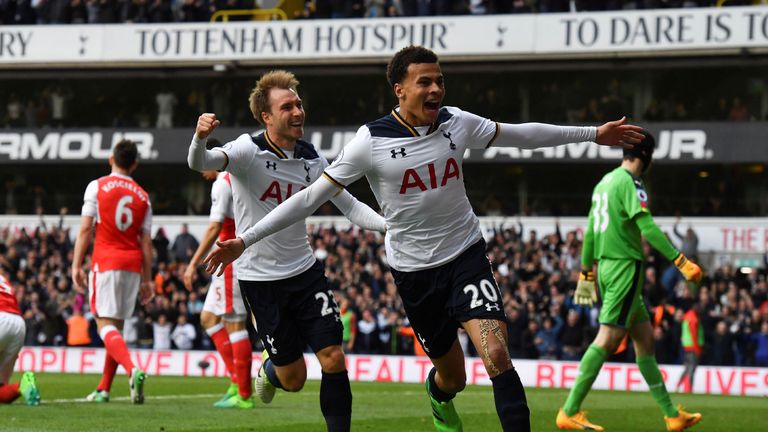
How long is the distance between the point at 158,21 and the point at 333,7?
489 cm

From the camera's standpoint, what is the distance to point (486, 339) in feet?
23.6

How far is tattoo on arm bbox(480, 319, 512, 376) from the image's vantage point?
7098mm

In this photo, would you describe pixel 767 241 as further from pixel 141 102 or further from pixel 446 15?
pixel 141 102

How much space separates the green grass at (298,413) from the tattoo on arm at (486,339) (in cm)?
318

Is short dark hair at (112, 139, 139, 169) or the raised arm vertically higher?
short dark hair at (112, 139, 139, 169)

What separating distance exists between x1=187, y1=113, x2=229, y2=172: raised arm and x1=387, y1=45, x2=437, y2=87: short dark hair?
43.2 inches

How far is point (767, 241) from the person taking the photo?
30234 millimetres

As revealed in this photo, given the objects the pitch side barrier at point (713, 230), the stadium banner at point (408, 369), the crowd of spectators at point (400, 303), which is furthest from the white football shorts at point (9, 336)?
the pitch side barrier at point (713, 230)

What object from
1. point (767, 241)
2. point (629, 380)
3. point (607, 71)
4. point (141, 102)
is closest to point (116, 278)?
point (629, 380)

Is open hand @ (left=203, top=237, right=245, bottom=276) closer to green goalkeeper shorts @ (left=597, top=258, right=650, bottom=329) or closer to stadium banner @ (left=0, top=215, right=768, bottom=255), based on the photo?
green goalkeeper shorts @ (left=597, top=258, right=650, bottom=329)

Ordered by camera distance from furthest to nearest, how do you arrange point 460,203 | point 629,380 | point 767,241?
point 767,241 < point 629,380 < point 460,203

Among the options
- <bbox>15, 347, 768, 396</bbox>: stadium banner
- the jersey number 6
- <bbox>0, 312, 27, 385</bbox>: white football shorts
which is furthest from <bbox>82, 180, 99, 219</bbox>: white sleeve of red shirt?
<bbox>15, 347, 768, 396</bbox>: stadium banner

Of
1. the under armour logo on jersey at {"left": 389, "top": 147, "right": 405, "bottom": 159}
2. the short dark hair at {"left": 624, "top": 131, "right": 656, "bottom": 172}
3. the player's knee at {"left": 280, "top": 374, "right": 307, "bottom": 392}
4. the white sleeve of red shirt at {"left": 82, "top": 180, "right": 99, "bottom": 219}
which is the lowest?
the player's knee at {"left": 280, "top": 374, "right": 307, "bottom": 392}

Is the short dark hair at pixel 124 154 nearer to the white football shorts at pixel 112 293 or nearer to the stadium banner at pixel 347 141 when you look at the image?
the white football shorts at pixel 112 293
